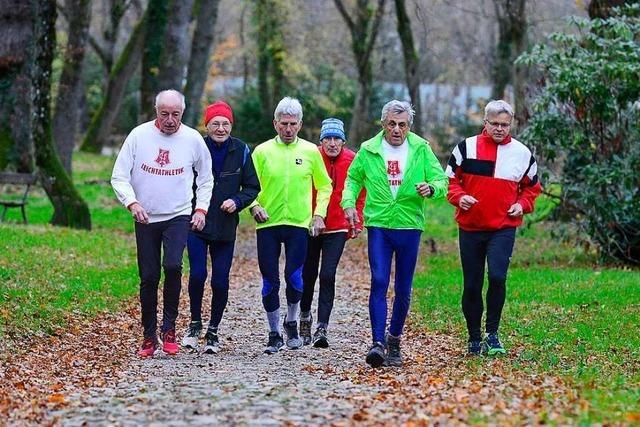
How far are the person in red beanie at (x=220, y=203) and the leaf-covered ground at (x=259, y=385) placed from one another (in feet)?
2.15

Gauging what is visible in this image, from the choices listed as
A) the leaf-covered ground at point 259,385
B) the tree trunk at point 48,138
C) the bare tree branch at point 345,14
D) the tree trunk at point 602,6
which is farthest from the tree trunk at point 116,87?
the leaf-covered ground at point 259,385

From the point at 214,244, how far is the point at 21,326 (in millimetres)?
2165

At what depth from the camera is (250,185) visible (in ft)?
37.8

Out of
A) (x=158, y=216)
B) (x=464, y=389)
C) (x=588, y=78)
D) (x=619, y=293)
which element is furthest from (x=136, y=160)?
(x=588, y=78)

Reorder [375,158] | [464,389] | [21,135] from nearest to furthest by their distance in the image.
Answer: [464,389] → [375,158] → [21,135]

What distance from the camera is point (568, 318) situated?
13.8 metres

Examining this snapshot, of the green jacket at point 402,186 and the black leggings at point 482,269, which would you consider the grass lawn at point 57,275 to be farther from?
the black leggings at point 482,269

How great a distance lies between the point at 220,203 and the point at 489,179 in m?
2.61

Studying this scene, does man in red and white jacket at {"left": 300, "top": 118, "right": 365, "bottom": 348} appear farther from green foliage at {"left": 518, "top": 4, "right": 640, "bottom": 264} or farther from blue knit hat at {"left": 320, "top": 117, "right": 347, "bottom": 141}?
green foliage at {"left": 518, "top": 4, "right": 640, "bottom": 264}

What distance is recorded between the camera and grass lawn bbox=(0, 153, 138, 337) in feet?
41.8

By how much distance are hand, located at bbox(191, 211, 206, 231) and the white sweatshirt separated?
93 mm

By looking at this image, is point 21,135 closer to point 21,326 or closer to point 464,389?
point 21,326

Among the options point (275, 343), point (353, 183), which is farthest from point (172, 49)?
point (353, 183)

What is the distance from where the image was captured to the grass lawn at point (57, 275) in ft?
41.8
